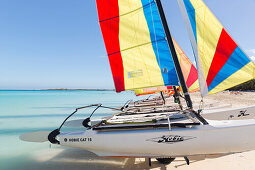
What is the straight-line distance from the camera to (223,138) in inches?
125

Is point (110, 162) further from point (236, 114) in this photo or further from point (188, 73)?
point (188, 73)

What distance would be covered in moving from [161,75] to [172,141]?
9.99 feet

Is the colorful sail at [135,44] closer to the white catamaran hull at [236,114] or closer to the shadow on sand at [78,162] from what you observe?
the white catamaran hull at [236,114]

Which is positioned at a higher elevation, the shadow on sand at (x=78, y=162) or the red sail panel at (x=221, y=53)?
Result: the red sail panel at (x=221, y=53)

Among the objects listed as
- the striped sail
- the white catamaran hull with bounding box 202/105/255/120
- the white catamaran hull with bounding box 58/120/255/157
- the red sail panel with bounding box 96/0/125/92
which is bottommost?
the white catamaran hull with bounding box 202/105/255/120

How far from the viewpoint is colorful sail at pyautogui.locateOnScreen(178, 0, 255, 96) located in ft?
15.5

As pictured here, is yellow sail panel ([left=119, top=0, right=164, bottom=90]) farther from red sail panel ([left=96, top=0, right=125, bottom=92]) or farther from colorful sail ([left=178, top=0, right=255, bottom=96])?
colorful sail ([left=178, top=0, right=255, bottom=96])

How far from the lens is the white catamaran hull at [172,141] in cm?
317

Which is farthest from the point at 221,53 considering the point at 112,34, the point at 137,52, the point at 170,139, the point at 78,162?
the point at 78,162

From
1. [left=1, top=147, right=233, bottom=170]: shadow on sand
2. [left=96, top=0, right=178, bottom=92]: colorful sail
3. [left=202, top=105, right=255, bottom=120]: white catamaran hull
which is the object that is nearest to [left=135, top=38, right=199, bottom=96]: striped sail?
[left=202, top=105, right=255, bottom=120]: white catamaran hull

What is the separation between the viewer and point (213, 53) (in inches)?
197

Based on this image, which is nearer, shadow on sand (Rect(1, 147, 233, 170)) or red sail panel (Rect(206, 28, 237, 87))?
shadow on sand (Rect(1, 147, 233, 170))

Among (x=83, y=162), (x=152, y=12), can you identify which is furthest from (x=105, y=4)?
(x=83, y=162)

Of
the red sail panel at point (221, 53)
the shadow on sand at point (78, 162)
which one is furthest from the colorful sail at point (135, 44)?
the shadow on sand at point (78, 162)
